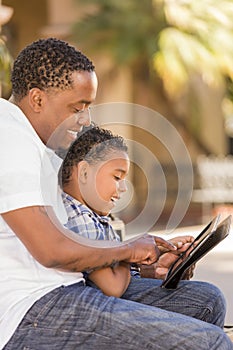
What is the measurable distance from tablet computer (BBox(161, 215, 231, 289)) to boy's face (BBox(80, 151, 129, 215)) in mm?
304

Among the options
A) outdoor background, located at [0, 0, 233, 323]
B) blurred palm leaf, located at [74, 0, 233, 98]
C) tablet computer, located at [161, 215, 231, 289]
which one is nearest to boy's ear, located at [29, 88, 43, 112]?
tablet computer, located at [161, 215, 231, 289]

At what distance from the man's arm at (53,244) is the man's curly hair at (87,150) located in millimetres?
353

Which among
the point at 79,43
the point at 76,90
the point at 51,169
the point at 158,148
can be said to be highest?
the point at 76,90

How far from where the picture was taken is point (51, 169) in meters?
2.75

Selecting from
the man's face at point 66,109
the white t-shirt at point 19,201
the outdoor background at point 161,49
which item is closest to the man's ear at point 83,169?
the man's face at point 66,109

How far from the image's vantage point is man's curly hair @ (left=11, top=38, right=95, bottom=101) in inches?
111

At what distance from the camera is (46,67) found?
9.30 feet

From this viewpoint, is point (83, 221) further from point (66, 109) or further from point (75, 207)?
point (66, 109)

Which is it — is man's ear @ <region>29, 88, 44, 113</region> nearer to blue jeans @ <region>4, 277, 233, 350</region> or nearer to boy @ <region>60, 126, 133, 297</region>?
boy @ <region>60, 126, 133, 297</region>

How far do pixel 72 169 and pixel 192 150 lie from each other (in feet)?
43.8

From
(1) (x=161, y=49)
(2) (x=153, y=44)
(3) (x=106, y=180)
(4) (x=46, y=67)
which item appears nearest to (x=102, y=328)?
(3) (x=106, y=180)

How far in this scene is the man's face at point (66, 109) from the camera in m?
2.81

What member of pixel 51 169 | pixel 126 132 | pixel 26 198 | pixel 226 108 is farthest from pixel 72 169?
pixel 226 108

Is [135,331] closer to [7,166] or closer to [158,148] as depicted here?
[7,166]
